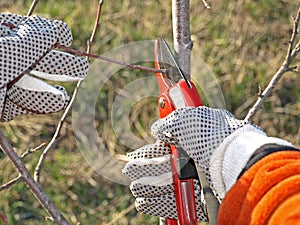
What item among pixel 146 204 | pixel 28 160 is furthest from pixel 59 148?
pixel 146 204

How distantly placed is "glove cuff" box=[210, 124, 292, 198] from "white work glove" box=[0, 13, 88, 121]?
11.3 inches

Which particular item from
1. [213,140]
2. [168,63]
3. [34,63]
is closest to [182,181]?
[213,140]

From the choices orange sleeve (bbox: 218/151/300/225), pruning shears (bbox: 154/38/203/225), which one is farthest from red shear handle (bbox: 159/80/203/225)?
orange sleeve (bbox: 218/151/300/225)

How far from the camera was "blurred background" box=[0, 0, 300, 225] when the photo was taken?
2758 mm

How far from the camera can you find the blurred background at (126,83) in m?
2.76

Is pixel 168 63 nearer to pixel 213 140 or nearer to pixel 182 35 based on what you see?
pixel 182 35

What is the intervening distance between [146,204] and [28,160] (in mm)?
1607

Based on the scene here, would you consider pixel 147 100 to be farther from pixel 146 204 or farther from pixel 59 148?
pixel 146 204

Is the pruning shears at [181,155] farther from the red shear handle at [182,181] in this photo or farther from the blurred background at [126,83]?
the blurred background at [126,83]

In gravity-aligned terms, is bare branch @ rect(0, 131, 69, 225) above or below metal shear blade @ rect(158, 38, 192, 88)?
below

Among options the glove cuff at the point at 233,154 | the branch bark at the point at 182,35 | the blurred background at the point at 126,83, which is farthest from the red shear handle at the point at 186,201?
the blurred background at the point at 126,83

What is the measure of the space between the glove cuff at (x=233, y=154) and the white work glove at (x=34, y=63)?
0.94 feet

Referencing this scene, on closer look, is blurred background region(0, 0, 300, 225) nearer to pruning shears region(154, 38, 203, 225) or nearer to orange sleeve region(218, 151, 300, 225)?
pruning shears region(154, 38, 203, 225)

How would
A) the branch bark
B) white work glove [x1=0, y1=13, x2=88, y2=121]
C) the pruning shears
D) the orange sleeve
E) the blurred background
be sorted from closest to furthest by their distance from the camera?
the orange sleeve
white work glove [x1=0, y1=13, x2=88, y2=121]
the pruning shears
the branch bark
the blurred background
